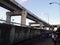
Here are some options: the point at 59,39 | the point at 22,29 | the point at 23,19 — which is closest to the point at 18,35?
the point at 22,29

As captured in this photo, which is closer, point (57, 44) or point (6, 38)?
point (57, 44)

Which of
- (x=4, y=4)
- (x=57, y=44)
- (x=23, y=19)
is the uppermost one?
(x=4, y=4)

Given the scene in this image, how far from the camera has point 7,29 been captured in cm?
2542

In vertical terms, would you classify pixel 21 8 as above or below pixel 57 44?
above

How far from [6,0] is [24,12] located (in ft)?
53.7

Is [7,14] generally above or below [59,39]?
above

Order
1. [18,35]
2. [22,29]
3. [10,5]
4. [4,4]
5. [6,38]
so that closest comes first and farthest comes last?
[6,38]
[18,35]
[22,29]
[4,4]
[10,5]

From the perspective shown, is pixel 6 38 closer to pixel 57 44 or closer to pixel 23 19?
pixel 57 44

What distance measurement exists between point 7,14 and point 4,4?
21903 millimetres

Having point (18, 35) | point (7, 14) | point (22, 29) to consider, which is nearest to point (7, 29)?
point (18, 35)

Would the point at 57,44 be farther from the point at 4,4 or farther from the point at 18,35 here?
the point at 4,4

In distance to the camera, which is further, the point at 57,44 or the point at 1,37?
the point at 1,37

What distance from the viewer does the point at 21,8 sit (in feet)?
201

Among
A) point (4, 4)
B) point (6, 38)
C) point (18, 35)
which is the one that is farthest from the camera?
point (4, 4)
